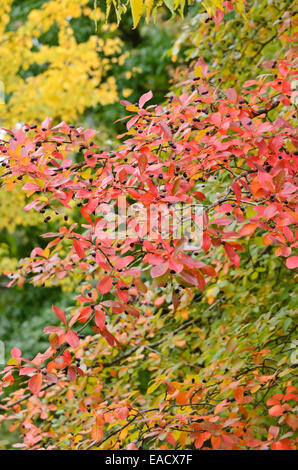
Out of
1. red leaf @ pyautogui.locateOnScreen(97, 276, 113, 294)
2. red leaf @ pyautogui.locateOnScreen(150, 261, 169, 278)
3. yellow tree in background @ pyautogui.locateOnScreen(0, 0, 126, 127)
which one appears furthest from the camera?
yellow tree in background @ pyautogui.locateOnScreen(0, 0, 126, 127)

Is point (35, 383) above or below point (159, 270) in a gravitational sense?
below

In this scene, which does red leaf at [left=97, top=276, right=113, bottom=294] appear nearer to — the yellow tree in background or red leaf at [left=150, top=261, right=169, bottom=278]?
red leaf at [left=150, top=261, right=169, bottom=278]

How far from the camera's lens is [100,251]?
1.44 meters

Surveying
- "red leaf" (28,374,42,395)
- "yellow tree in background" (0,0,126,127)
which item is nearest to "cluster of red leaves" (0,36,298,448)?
"red leaf" (28,374,42,395)

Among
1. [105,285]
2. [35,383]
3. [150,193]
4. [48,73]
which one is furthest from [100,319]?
[48,73]

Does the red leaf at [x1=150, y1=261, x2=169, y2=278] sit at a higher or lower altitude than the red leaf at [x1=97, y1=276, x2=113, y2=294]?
higher

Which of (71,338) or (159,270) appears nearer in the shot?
(159,270)

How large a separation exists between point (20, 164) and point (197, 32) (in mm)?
2183

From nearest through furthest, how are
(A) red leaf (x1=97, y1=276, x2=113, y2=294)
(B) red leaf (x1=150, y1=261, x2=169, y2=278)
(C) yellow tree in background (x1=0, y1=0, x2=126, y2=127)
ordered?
(B) red leaf (x1=150, y1=261, x2=169, y2=278), (A) red leaf (x1=97, y1=276, x2=113, y2=294), (C) yellow tree in background (x1=0, y1=0, x2=126, y2=127)

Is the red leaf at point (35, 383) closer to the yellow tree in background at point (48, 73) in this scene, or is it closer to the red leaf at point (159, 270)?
the red leaf at point (159, 270)

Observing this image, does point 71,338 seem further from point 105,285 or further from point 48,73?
point 48,73

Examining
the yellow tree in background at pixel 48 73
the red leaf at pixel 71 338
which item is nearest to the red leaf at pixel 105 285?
the red leaf at pixel 71 338

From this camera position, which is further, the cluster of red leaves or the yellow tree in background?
the yellow tree in background

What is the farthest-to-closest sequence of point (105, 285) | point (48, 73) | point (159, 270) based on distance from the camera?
point (48, 73) → point (105, 285) → point (159, 270)
